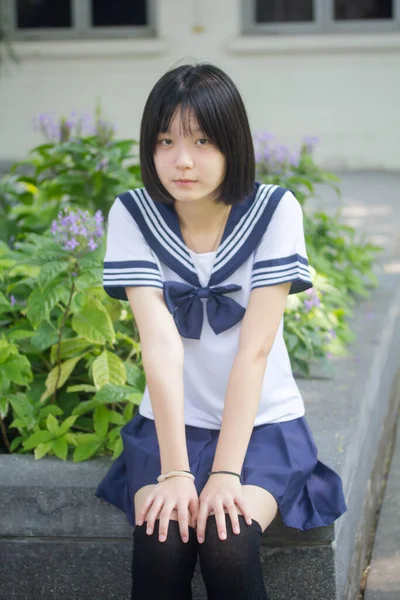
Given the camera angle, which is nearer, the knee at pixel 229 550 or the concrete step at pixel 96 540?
the knee at pixel 229 550

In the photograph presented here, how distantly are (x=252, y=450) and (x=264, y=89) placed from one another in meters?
7.89

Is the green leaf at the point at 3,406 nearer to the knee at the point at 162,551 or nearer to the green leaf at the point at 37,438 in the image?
the green leaf at the point at 37,438

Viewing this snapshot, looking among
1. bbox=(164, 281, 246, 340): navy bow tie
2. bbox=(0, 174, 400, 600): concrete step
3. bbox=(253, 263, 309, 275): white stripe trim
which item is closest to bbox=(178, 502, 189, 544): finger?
bbox=(0, 174, 400, 600): concrete step

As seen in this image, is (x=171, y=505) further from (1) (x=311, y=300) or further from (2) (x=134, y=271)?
(1) (x=311, y=300)

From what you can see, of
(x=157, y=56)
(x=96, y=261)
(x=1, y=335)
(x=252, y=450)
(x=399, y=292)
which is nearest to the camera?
(x=252, y=450)

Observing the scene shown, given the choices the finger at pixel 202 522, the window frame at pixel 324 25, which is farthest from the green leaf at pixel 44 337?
the window frame at pixel 324 25

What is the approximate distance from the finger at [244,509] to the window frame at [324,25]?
8211mm

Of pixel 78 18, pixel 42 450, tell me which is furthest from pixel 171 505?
pixel 78 18

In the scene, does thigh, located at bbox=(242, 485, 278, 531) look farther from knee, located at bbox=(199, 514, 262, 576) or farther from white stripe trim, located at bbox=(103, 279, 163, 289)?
white stripe trim, located at bbox=(103, 279, 163, 289)

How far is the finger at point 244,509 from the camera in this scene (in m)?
1.97

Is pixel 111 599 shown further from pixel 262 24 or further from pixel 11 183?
pixel 262 24

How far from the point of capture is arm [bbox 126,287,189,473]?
210cm

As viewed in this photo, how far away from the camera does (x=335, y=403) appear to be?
291 centimetres

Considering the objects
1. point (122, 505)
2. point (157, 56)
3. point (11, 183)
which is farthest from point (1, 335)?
point (157, 56)
